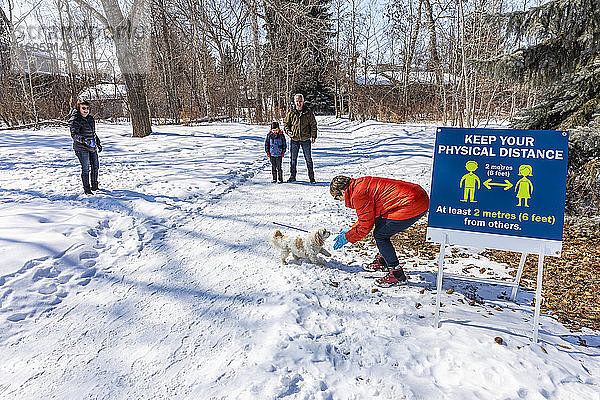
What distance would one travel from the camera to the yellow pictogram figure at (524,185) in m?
3.13

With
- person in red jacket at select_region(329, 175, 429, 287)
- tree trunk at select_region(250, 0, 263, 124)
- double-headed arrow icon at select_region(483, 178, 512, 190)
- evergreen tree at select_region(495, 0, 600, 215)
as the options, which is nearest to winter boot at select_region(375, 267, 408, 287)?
person in red jacket at select_region(329, 175, 429, 287)

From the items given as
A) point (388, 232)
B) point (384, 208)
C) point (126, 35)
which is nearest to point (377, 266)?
point (388, 232)

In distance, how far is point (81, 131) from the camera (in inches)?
280

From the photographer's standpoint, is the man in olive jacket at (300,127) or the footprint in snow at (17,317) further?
the man in olive jacket at (300,127)

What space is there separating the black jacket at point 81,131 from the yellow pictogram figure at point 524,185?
734cm

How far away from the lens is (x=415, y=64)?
3566 centimetres

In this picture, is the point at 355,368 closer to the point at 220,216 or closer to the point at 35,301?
the point at 35,301

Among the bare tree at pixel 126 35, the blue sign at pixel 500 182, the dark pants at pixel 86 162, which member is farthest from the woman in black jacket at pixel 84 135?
the bare tree at pixel 126 35

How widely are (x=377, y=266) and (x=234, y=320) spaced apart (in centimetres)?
197

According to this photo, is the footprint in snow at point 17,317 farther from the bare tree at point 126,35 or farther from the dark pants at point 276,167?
the bare tree at point 126,35

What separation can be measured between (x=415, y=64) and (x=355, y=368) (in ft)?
123

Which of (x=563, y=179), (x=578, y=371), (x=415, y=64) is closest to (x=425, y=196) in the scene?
(x=563, y=179)

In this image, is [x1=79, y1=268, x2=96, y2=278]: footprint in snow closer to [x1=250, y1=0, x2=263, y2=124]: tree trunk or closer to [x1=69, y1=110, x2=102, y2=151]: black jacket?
[x1=69, y1=110, x2=102, y2=151]: black jacket

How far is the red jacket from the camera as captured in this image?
405 cm
